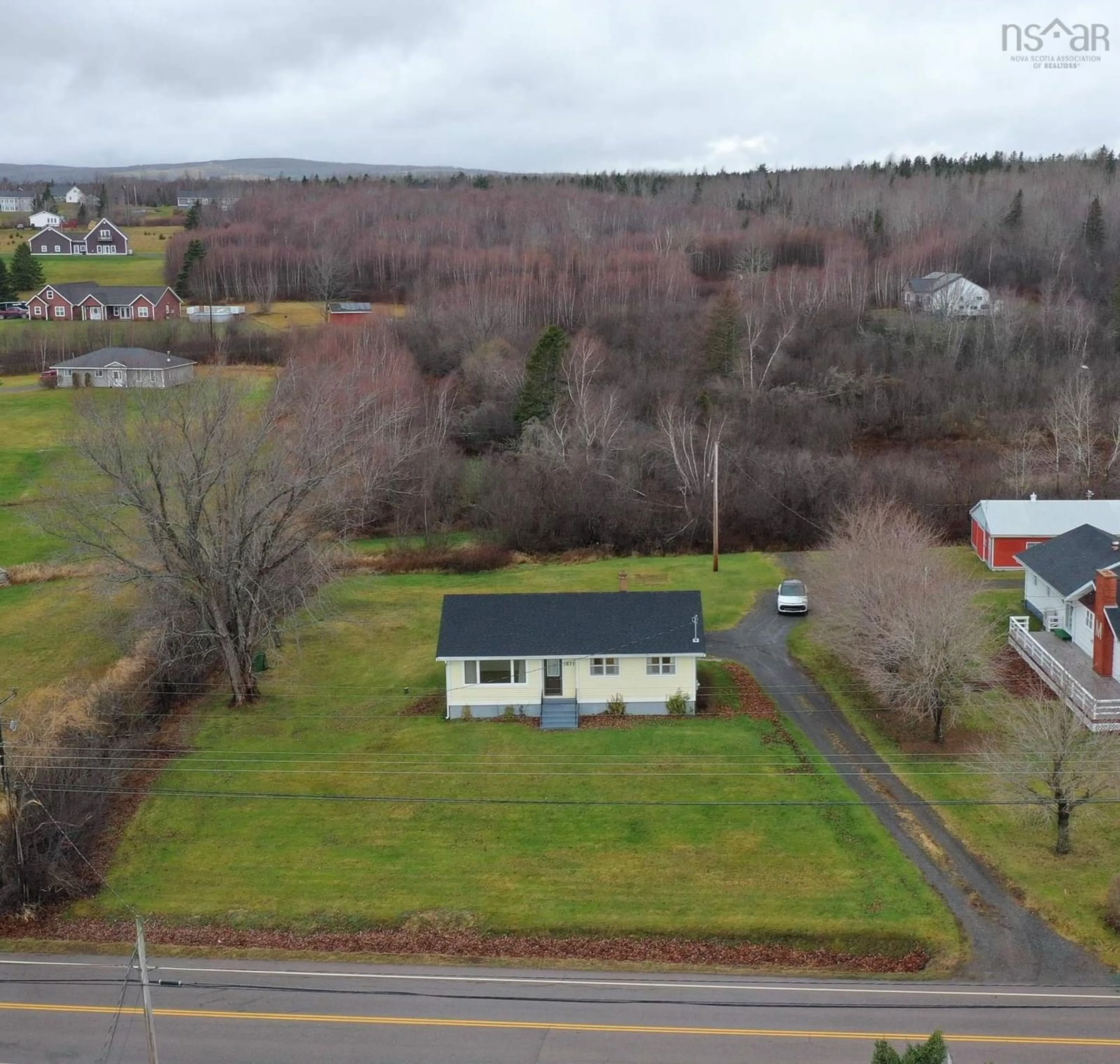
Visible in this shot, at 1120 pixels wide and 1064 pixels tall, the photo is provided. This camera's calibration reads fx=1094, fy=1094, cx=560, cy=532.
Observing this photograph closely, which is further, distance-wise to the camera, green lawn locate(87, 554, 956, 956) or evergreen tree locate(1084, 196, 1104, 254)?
evergreen tree locate(1084, 196, 1104, 254)

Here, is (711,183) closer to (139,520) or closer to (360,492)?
(360,492)

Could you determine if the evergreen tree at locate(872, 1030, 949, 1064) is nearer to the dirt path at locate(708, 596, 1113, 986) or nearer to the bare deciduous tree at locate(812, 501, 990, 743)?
the dirt path at locate(708, 596, 1113, 986)

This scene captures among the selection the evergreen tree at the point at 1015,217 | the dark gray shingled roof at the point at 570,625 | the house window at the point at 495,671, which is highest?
the evergreen tree at the point at 1015,217

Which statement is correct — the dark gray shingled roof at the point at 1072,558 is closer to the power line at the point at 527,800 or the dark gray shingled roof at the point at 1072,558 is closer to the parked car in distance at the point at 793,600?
the parked car in distance at the point at 793,600

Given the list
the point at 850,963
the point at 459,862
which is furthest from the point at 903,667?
the point at 459,862

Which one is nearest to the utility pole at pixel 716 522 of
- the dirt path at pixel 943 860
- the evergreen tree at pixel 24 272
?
the dirt path at pixel 943 860

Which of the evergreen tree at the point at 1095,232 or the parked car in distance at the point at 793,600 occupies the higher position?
the evergreen tree at the point at 1095,232

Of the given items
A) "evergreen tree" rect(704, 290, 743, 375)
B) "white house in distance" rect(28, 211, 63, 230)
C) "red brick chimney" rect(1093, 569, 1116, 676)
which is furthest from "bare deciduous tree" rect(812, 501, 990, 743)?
"white house in distance" rect(28, 211, 63, 230)
